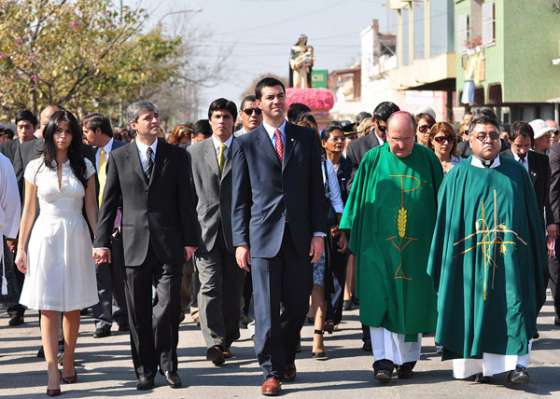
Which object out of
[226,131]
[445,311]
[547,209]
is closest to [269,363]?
[445,311]

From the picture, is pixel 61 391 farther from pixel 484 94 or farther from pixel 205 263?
pixel 484 94

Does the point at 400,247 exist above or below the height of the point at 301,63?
below

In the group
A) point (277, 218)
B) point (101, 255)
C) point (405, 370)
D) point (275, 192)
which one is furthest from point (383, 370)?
point (101, 255)

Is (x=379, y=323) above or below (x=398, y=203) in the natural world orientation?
below

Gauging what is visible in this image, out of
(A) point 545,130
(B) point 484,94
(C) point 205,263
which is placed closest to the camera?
(C) point 205,263

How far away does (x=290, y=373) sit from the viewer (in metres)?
9.09

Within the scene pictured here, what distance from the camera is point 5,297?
1299cm

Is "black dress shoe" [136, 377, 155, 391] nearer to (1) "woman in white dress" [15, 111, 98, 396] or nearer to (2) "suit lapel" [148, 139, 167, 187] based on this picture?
(1) "woman in white dress" [15, 111, 98, 396]

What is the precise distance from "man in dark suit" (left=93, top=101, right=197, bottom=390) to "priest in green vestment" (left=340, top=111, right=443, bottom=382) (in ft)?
4.60

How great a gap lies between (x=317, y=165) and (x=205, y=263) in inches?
72.3

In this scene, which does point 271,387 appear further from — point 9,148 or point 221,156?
point 9,148

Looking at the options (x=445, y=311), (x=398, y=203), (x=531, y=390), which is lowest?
(x=531, y=390)

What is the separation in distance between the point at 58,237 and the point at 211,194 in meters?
1.99

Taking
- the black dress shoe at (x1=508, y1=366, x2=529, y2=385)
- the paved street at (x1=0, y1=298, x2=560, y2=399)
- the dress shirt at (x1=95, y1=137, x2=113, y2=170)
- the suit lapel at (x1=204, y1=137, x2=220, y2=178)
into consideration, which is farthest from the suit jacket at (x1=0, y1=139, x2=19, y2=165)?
the black dress shoe at (x1=508, y1=366, x2=529, y2=385)
